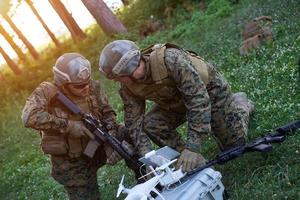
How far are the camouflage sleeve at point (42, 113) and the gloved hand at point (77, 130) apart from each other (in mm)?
88

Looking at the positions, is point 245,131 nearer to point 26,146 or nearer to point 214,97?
point 214,97

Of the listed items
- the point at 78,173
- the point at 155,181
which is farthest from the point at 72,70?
the point at 155,181

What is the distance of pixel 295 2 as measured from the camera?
50.3ft

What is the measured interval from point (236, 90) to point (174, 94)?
4.09 metres

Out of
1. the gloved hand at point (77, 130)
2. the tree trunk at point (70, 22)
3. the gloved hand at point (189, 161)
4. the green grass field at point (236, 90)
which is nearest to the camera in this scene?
the gloved hand at point (189, 161)

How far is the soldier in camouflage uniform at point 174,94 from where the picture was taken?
6.52m

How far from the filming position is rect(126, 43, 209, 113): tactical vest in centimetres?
668

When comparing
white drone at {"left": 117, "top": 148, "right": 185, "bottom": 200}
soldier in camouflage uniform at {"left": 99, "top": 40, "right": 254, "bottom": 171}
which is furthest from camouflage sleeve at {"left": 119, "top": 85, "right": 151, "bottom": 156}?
white drone at {"left": 117, "top": 148, "right": 185, "bottom": 200}

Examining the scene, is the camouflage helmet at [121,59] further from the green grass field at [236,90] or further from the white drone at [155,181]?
the green grass field at [236,90]

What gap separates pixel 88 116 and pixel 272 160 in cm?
265

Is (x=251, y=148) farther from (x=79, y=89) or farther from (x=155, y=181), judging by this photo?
(x=79, y=89)

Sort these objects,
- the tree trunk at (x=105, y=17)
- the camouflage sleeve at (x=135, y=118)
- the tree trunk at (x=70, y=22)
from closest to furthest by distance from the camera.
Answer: the camouflage sleeve at (x=135, y=118) → the tree trunk at (x=105, y=17) → the tree trunk at (x=70, y=22)

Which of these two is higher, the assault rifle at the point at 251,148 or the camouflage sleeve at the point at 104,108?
the camouflage sleeve at the point at 104,108

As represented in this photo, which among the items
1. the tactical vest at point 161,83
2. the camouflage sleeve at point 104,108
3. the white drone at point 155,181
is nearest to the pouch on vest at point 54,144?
the camouflage sleeve at point 104,108
